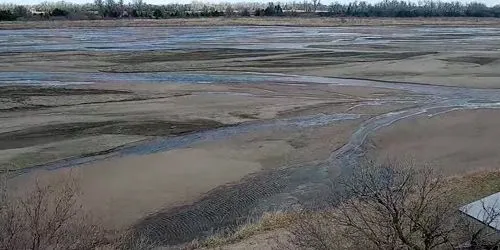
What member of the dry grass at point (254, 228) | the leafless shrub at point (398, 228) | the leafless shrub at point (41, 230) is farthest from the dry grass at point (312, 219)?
the leafless shrub at point (41, 230)

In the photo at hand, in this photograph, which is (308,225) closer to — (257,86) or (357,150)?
(357,150)

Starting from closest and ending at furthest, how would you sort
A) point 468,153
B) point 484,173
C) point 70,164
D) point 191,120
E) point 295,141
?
point 484,173 → point 70,164 → point 468,153 → point 295,141 → point 191,120

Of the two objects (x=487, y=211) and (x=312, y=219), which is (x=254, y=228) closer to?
(x=312, y=219)

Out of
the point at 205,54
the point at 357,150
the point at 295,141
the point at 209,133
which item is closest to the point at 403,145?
the point at 357,150

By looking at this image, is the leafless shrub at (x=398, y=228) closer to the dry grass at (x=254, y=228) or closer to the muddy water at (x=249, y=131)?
the dry grass at (x=254, y=228)

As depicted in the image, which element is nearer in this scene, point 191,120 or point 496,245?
point 496,245

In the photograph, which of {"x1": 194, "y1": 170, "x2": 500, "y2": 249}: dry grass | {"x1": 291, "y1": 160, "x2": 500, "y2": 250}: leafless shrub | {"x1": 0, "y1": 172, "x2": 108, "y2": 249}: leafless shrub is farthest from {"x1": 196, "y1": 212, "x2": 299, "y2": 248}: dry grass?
{"x1": 0, "y1": 172, "x2": 108, "y2": 249}: leafless shrub

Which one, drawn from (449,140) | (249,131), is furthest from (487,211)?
(249,131)

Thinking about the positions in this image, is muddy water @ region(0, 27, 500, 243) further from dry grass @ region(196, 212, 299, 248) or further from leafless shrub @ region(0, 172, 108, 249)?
leafless shrub @ region(0, 172, 108, 249)
